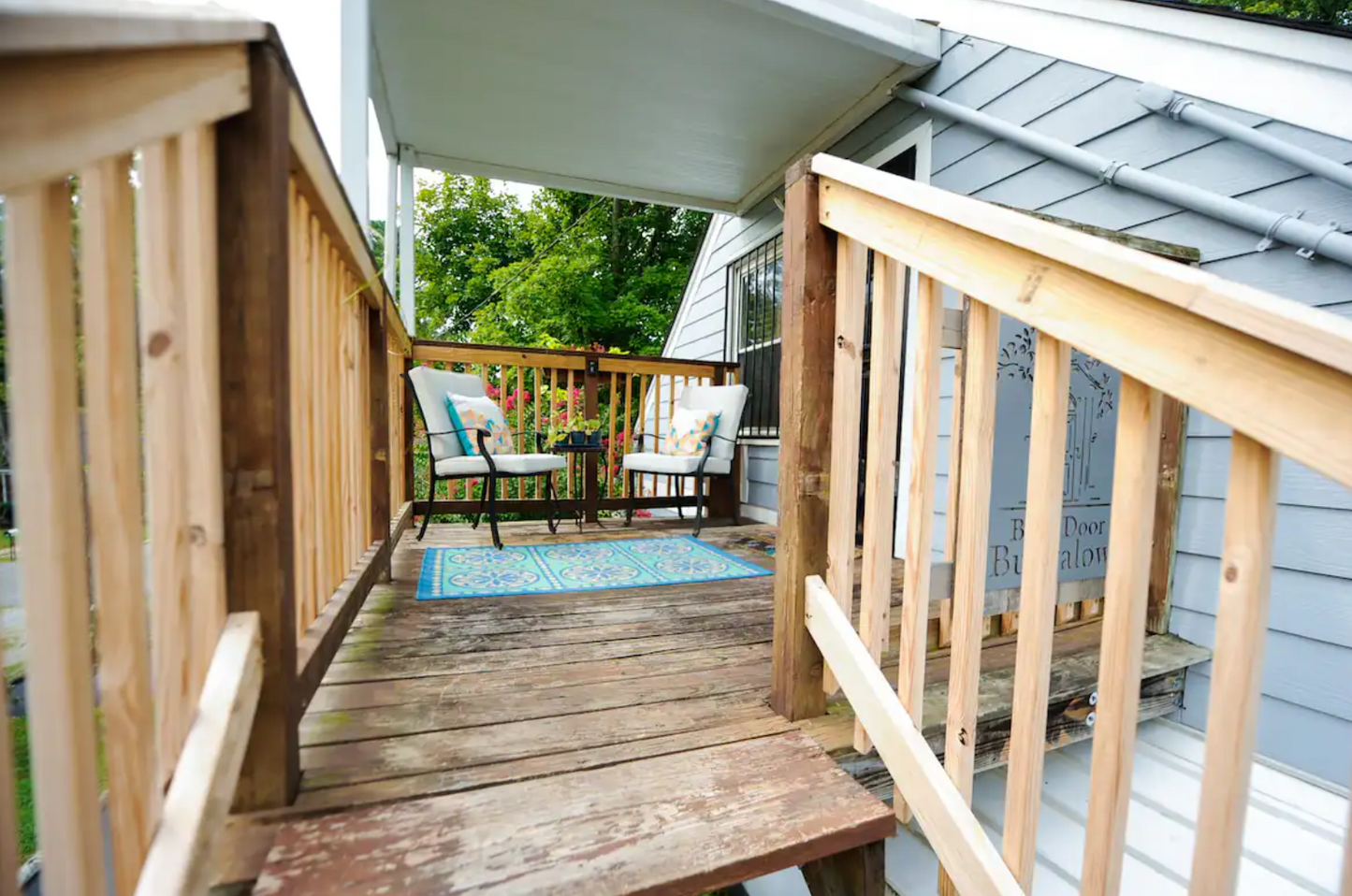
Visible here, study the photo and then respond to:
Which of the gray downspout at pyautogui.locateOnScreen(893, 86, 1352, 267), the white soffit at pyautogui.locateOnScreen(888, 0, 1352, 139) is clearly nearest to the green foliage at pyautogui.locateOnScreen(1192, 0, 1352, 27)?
the white soffit at pyautogui.locateOnScreen(888, 0, 1352, 139)

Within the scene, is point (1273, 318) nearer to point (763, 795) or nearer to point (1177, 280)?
point (1177, 280)

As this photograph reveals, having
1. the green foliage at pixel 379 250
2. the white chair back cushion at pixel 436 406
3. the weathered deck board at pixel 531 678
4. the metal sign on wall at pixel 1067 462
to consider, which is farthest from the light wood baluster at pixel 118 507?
the white chair back cushion at pixel 436 406

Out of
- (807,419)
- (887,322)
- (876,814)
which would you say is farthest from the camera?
(807,419)

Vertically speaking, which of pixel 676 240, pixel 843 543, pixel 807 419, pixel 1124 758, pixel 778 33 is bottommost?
pixel 1124 758

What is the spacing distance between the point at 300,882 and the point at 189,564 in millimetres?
490

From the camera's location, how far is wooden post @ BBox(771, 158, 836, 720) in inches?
50.9

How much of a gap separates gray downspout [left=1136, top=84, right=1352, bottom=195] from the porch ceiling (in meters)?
1.15

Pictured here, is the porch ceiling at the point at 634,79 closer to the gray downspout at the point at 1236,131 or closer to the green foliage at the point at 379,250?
the green foliage at the point at 379,250

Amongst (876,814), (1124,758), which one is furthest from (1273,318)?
(876,814)

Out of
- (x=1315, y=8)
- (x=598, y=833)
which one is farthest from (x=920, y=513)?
(x=1315, y=8)

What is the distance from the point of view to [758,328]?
4.68 metres

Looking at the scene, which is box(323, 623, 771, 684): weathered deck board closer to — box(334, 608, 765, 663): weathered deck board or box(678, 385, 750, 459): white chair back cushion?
box(334, 608, 765, 663): weathered deck board

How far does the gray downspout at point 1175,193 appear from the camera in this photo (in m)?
1.67

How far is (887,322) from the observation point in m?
1.19
